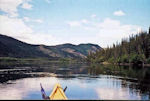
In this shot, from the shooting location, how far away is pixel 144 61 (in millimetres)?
163375

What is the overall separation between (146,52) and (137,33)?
3034 centimetres

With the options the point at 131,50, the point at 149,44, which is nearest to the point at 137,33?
the point at 131,50

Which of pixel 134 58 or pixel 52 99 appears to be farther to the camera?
pixel 134 58

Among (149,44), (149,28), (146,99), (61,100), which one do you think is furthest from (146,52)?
(61,100)

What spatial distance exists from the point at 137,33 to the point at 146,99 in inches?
6424

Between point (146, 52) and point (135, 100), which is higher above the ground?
point (146, 52)

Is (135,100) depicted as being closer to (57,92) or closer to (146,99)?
(146,99)

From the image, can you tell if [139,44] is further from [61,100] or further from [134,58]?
[61,100]

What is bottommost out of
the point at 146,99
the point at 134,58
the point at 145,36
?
the point at 146,99

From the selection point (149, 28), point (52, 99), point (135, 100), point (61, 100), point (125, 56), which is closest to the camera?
point (61, 100)

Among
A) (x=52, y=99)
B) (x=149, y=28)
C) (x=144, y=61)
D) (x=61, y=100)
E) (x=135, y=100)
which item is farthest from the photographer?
(x=149, y=28)

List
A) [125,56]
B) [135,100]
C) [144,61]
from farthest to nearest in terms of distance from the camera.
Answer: [125,56]
[144,61]
[135,100]

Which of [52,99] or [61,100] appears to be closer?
[61,100]

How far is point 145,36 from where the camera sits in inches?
7018
